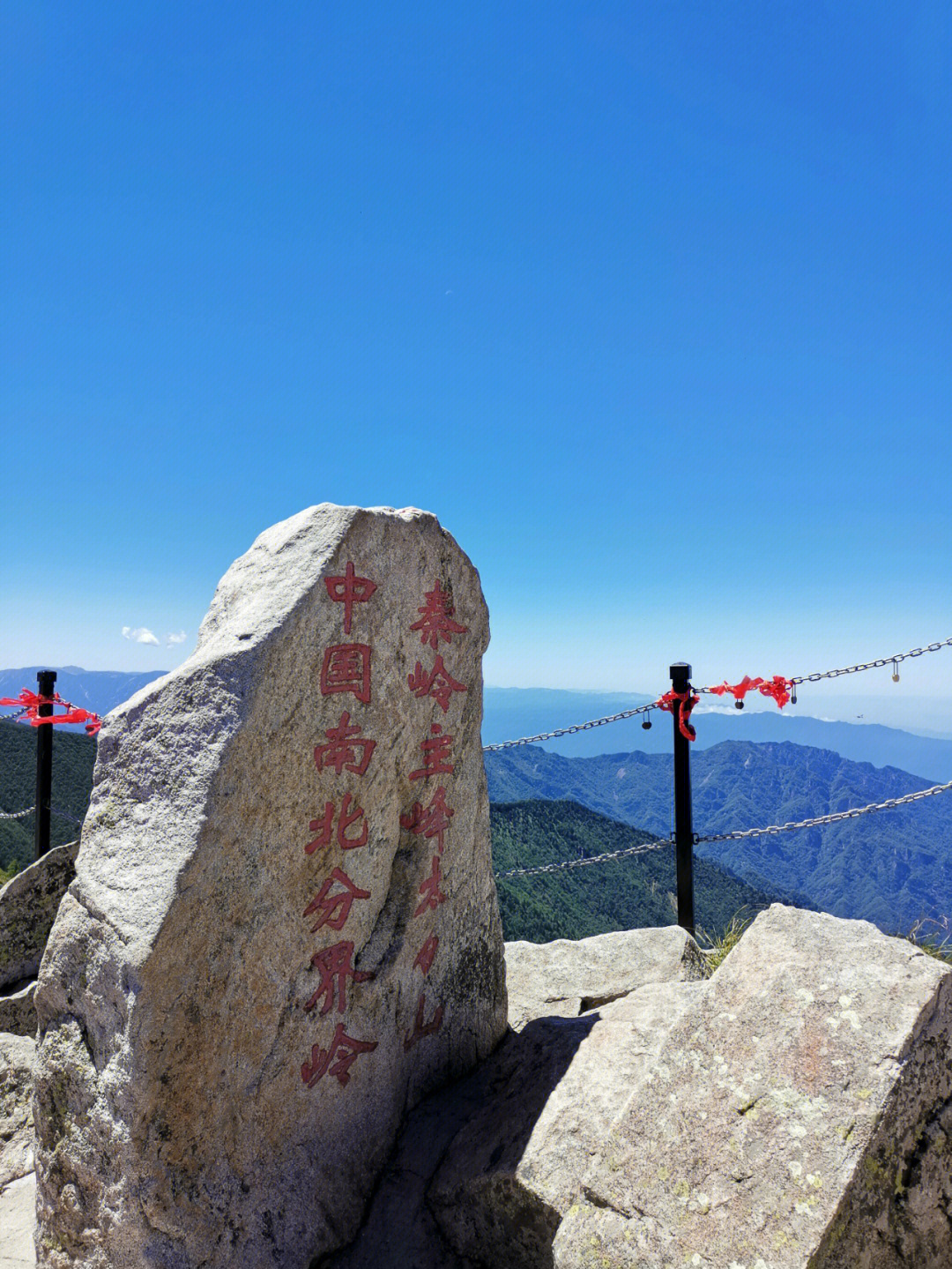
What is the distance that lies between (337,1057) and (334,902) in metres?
0.68

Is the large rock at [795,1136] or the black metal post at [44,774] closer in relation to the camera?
the large rock at [795,1136]

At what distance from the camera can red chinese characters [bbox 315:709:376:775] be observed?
10.8 feet

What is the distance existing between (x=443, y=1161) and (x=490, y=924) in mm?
1224

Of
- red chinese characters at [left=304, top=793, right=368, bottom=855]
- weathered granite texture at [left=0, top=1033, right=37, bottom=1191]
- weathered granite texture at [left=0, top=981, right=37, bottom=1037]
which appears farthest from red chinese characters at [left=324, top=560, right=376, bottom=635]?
weathered granite texture at [left=0, top=981, right=37, bottom=1037]

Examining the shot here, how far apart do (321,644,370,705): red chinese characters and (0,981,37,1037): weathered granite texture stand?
343 centimetres

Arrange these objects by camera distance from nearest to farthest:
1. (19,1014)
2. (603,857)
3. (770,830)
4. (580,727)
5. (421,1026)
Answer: (421,1026)
(19,1014)
(770,830)
(580,727)
(603,857)

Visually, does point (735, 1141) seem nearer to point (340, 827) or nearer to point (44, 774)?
point (340, 827)

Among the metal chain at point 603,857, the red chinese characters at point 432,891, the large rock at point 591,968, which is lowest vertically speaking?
the large rock at point 591,968

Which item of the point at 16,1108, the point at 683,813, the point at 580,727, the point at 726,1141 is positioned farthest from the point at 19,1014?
the point at 683,813

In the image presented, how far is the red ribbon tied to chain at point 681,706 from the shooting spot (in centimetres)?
562

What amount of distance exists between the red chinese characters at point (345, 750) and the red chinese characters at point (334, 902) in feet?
1.51

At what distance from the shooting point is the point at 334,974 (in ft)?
11.1

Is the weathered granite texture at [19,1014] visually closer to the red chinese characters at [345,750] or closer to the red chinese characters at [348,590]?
the red chinese characters at [345,750]

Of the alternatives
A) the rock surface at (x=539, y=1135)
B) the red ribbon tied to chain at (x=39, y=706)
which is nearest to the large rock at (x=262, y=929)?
the rock surface at (x=539, y=1135)
